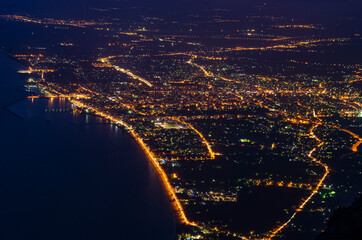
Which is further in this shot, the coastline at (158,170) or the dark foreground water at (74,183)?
the coastline at (158,170)

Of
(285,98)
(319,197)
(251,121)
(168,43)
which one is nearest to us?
(319,197)

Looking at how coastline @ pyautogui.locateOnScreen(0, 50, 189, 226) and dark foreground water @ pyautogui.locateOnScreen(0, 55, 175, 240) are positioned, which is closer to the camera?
dark foreground water @ pyautogui.locateOnScreen(0, 55, 175, 240)

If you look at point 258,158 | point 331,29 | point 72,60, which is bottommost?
point 258,158

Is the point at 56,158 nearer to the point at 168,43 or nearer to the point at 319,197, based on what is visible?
the point at 319,197

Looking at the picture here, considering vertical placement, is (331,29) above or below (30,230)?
above

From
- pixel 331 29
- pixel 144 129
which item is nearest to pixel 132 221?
pixel 144 129

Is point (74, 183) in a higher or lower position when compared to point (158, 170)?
lower

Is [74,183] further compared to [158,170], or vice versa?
[158,170]

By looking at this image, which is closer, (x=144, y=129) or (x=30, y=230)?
(x=30, y=230)
